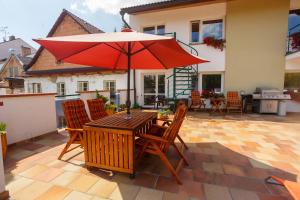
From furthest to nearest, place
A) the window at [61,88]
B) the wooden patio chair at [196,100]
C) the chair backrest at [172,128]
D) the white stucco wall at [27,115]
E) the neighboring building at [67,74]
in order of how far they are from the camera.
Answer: the window at [61,88]
the neighboring building at [67,74]
the wooden patio chair at [196,100]
the white stucco wall at [27,115]
the chair backrest at [172,128]

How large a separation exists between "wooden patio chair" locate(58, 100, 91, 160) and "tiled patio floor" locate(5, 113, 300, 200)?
32cm

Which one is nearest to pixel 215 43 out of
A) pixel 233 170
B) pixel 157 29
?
pixel 157 29

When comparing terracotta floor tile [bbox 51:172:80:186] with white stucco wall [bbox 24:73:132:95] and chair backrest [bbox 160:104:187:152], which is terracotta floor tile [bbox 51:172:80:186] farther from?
white stucco wall [bbox 24:73:132:95]

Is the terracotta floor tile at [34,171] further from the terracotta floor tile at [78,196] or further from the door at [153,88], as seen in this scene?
the door at [153,88]

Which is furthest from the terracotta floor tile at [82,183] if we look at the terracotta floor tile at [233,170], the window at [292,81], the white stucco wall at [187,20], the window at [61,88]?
the window at [61,88]

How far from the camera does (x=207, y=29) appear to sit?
8.50 metres

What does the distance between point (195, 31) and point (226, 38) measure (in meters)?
1.59

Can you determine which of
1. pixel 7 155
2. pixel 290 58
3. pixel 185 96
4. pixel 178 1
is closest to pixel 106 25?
pixel 178 1

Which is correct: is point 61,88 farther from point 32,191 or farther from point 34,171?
point 32,191

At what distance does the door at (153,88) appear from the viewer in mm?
9148

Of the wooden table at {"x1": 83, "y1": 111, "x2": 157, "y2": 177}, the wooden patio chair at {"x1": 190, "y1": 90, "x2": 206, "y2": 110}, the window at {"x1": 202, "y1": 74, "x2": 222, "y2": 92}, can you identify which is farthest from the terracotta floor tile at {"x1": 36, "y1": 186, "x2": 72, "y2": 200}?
the window at {"x1": 202, "y1": 74, "x2": 222, "y2": 92}

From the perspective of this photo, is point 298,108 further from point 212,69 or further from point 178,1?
point 178,1

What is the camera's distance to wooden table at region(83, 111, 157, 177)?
2336mm

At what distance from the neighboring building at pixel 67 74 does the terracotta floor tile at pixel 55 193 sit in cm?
764
